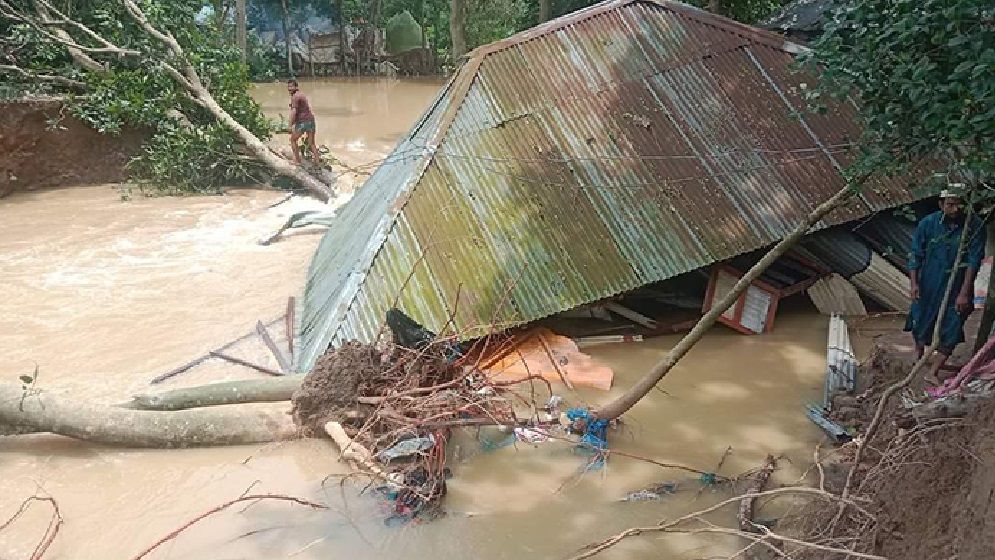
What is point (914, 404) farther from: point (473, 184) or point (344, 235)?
point (344, 235)

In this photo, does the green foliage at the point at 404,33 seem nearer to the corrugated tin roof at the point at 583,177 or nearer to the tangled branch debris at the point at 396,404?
the corrugated tin roof at the point at 583,177

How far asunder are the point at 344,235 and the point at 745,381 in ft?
15.3

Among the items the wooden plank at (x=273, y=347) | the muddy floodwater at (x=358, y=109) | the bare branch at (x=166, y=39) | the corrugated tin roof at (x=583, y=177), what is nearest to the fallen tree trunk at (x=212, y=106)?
the bare branch at (x=166, y=39)

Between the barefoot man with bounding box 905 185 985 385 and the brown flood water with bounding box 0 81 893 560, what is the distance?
1.13 meters

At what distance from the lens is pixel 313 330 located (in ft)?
24.6

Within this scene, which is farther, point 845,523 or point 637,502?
point 637,502

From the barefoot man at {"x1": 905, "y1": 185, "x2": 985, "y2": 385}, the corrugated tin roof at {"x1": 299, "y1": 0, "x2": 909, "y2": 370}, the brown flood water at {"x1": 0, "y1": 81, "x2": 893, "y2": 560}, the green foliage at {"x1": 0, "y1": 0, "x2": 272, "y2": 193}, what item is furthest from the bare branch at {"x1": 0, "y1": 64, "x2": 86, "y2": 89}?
the barefoot man at {"x1": 905, "y1": 185, "x2": 985, "y2": 385}

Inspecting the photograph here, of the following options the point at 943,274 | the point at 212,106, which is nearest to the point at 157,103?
the point at 212,106

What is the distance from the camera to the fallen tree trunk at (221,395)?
257 inches

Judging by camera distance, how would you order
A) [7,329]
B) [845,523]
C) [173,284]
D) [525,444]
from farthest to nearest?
[173,284]
[7,329]
[525,444]
[845,523]

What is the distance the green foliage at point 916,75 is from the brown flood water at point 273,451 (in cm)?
250

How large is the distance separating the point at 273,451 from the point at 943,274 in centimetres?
532

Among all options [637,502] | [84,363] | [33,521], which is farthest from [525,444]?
[84,363]

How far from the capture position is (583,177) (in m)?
8.11
